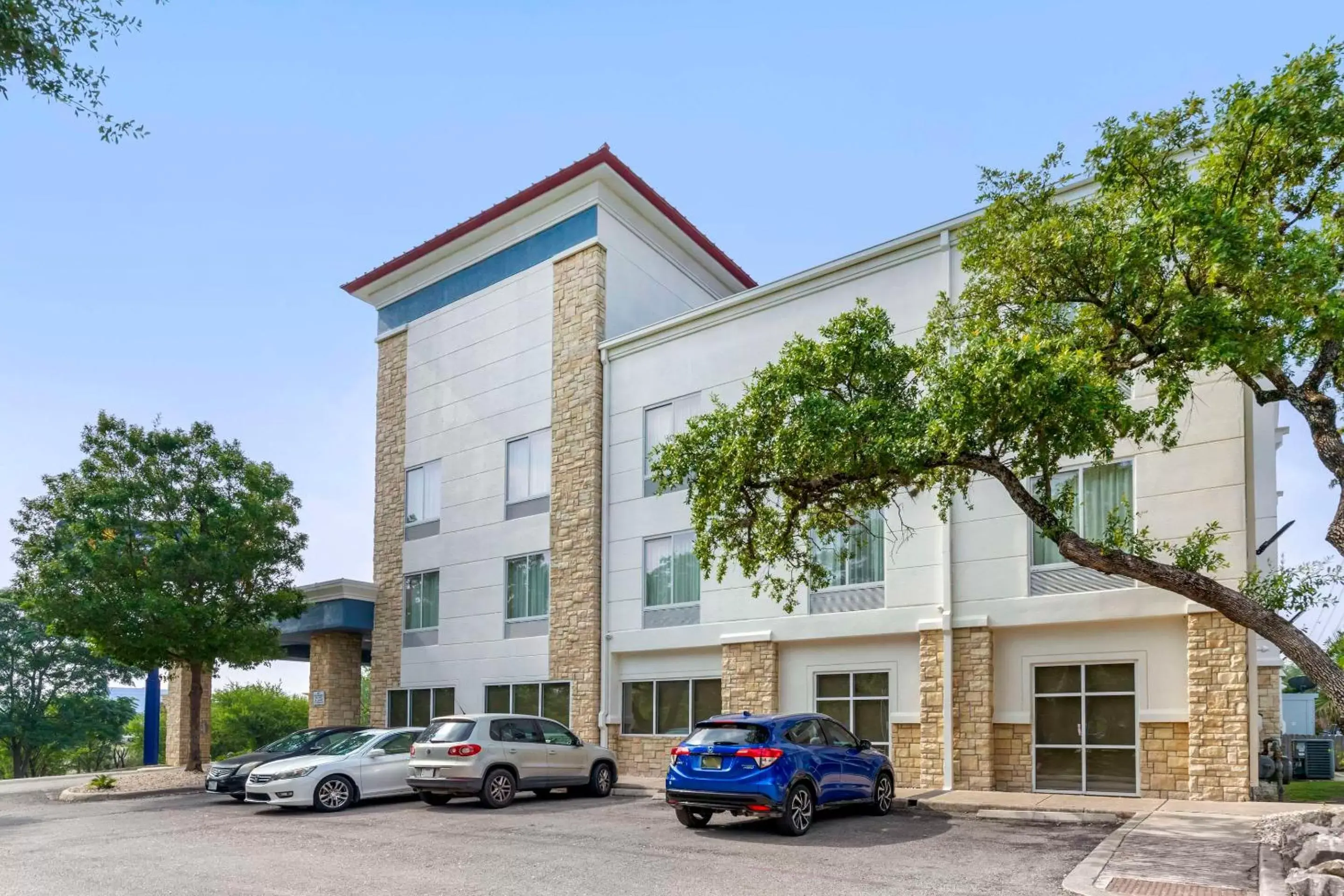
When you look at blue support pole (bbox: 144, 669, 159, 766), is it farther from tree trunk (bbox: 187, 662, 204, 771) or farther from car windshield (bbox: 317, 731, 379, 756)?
car windshield (bbox: 317, 731, 379, 756)

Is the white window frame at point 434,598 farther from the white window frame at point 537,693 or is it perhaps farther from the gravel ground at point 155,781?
the gravel ground at point 155,781

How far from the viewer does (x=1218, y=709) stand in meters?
15.8

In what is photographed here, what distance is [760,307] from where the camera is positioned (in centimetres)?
2236

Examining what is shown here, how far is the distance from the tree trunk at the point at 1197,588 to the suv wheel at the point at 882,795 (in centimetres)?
412

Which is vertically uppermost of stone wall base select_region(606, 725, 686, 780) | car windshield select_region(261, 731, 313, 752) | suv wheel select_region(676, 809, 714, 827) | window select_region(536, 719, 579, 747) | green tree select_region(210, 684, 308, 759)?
window select_region(536, 719, 579, 747)

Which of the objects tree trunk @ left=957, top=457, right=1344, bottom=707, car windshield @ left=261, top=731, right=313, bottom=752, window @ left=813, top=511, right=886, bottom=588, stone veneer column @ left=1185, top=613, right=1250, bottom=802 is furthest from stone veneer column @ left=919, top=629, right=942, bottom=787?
car windshield @ left=261, top=731, right=313, bottom=752

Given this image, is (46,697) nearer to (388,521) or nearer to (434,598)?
(388,521)

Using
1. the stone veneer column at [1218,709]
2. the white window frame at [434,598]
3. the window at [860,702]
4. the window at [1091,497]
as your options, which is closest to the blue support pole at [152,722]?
the white window frame at [434,598]

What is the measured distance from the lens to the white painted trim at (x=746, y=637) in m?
20.9

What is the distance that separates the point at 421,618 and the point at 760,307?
39.8 ft

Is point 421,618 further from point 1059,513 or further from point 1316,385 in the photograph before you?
point 1316,385

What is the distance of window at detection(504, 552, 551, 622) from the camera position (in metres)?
25.1

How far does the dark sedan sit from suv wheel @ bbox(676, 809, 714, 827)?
26.2ft

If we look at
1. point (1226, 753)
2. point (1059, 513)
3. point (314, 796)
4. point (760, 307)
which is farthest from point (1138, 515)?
point (314, 796)
